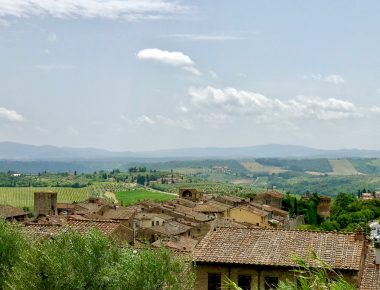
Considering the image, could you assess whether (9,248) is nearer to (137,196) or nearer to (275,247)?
(275,247)

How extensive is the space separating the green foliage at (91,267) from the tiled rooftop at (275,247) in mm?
4337

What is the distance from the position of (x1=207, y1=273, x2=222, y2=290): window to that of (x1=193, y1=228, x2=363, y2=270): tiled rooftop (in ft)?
2.96

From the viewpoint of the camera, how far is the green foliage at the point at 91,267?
915 inches

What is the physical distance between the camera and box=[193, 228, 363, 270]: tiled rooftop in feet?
92.5

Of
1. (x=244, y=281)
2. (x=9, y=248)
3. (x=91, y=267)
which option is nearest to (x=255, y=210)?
(x=244, y=281)

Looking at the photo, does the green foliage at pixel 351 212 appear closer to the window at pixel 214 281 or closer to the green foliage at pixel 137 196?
the green foliage at pixel 137 196

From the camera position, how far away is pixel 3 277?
27156 millimetres

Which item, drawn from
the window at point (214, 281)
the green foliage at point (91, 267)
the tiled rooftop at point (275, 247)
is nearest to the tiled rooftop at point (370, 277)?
the tiled rooftop at point (275, 247)

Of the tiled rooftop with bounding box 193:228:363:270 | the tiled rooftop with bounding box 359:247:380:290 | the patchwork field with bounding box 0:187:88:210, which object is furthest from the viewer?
the patchwork field with bounding box 0:187:88:210

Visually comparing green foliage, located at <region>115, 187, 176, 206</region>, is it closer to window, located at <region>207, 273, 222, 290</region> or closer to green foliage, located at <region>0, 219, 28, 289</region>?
window, located at <region>207, 273, 222, 290</region>

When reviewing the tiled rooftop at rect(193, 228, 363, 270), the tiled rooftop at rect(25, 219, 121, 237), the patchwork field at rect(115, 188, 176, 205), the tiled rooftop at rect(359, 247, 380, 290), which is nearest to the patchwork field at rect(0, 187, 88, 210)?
the patchwork field at rect(115, 188, 176, 205)

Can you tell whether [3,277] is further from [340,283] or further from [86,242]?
[340,283]

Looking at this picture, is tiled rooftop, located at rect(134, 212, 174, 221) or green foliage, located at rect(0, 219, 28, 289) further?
tiled rooftop, located at rect(134, 212, 174, 221)

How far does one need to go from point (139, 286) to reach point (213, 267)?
6609mm
